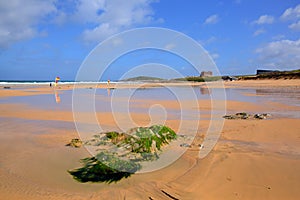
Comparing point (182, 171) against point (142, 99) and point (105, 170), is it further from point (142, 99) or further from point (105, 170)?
point (142, 99)

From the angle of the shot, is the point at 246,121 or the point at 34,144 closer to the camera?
the point at 34,144

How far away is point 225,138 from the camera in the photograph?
6.33 m

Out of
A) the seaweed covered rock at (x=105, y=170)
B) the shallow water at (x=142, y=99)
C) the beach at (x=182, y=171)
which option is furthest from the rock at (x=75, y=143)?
the shallow water at (x=142, y=99)

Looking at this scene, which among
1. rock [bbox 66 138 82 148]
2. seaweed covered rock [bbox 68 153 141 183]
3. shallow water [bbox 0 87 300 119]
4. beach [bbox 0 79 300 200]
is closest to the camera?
beach [bbox 0 79 300 200]

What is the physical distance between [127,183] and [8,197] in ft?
5.43

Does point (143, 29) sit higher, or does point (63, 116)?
point (143, 29)

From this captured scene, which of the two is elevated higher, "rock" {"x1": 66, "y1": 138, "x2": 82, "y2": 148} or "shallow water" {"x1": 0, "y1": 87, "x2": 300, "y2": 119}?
"shallow water" {"x1": 0, "y1": 87, "x2": 300, "y2": 119}

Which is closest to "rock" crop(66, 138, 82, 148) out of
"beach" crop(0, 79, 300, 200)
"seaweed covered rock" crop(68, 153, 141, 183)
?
"beach" crop(0, 79, 300, 200)

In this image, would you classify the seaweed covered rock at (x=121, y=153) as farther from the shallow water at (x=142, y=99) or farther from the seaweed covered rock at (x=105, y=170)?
the shallow water at (x=142, y=99)

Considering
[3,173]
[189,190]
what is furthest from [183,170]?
[3,173]

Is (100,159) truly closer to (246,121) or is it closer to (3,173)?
(3,173)

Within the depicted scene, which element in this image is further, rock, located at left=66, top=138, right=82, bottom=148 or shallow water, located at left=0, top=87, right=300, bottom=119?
shallow water, located at left=0, top=87, right=300, bottom=119

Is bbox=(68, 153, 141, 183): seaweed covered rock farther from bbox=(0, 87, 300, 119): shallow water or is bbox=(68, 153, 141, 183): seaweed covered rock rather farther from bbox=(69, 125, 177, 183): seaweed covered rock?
bbox=(0, 87, 300, 119): shallow water

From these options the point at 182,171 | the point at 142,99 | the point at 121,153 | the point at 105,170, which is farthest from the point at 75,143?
the point at 142,99
